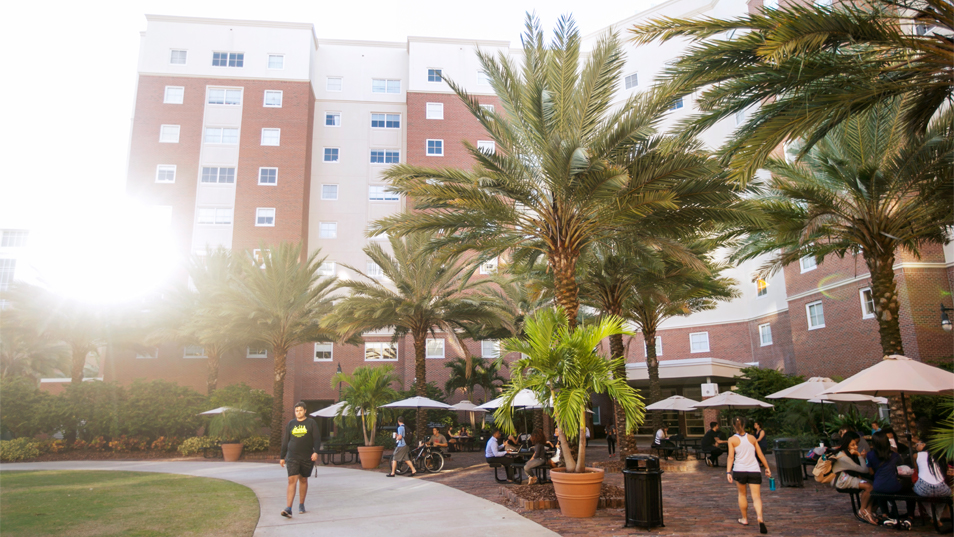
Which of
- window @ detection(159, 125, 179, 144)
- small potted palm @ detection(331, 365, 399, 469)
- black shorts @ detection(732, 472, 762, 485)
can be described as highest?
window @ detection(159, 125, 179, 144)

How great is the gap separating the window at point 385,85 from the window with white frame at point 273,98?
684 centimetres

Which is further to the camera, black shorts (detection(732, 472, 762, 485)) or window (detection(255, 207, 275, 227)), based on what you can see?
window (detection(255, 207, 275, 227))

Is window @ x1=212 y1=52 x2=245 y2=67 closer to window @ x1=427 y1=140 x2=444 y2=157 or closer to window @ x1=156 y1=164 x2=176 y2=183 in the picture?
window @ x1=156 y1=164 x2=176 y2=183

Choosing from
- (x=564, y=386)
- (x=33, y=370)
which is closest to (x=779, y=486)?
(x=564, y=386)

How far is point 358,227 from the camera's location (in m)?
42.1

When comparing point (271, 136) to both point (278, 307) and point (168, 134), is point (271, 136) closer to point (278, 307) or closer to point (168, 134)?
point (168, 134)

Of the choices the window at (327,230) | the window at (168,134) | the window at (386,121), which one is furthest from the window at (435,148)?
the window at (168,134)

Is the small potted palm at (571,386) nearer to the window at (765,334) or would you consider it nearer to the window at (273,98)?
the window at (765,334)

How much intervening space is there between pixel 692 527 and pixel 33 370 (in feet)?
184

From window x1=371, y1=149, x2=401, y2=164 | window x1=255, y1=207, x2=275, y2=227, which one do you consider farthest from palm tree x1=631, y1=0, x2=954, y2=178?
window x1=371, y1=149, x2=401, y2=164

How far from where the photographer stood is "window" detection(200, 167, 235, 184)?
39.7 m

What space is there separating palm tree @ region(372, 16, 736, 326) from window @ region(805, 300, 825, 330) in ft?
62.8

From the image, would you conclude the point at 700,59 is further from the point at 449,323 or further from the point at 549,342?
the point at 449,323

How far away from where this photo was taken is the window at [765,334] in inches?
1455
